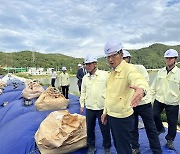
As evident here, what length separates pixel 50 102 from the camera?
20.2ft

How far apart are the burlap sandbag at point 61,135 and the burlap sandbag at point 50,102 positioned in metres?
2.10

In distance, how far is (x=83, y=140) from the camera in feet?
12.8

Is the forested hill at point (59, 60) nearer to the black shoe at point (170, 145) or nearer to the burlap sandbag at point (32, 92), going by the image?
the burlap sandbag at point (32, 92)

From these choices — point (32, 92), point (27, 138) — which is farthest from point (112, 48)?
point (32, 92)

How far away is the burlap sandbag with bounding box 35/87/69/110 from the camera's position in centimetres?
613

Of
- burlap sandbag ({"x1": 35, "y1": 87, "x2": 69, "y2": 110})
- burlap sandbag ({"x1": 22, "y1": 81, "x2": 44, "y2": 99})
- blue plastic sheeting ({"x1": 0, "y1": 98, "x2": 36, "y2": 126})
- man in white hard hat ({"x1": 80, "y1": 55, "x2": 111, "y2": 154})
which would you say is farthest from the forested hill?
man in white hard hat ({"x1": 80, "y1": 55, "x2": 111, "y2": 154})

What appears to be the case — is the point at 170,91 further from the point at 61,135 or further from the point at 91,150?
the point at 61,135

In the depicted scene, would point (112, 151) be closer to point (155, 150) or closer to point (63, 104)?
point (155, 150)

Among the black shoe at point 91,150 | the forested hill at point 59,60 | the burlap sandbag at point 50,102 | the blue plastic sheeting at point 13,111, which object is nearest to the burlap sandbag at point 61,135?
the black shoe at point 91,150

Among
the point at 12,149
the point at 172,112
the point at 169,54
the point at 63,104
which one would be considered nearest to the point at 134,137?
the point at 172,112

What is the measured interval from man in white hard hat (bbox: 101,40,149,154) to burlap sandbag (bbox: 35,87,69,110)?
3.65 metres

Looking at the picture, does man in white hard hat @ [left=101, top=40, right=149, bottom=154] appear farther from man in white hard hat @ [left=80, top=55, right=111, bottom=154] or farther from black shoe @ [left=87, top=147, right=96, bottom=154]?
black shoe @ [left=87, top=147, right=96, bottom=154]

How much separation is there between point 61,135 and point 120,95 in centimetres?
154

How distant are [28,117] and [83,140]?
1.84 m
